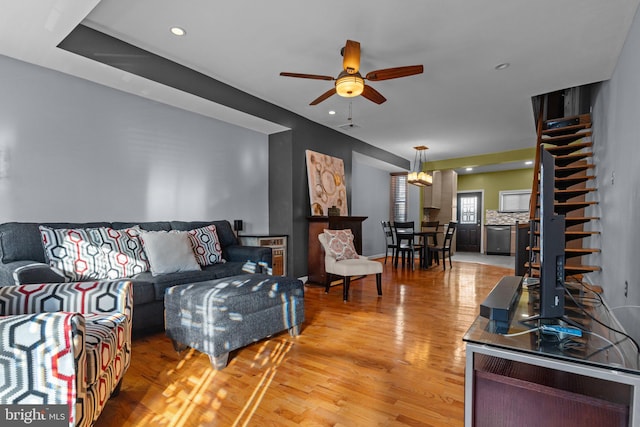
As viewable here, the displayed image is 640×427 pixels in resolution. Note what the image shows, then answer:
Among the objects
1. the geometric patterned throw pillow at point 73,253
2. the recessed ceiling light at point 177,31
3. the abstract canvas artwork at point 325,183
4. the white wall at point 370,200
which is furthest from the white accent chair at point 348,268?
the white wall at point 370,200

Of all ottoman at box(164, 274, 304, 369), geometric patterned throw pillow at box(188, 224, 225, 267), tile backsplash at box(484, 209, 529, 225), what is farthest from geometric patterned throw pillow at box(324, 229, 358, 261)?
tile backsplash at box(484, 209, 529, 225)

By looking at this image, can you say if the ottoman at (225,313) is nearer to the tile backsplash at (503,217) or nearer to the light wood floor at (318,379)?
the light wood floor at (318,379)

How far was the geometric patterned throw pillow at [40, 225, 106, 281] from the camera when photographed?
2566 mm

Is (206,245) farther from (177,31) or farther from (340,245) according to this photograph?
(177,31)

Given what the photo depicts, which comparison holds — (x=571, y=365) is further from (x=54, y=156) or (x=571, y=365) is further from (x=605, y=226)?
(x=54, y=156)

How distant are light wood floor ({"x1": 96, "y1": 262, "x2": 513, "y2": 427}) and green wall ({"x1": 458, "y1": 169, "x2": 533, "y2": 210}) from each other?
753 cm

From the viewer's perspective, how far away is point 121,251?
2879 mm

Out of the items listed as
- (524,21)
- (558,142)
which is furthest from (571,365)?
(558,142)

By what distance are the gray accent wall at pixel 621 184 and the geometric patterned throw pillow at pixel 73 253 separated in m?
3.78

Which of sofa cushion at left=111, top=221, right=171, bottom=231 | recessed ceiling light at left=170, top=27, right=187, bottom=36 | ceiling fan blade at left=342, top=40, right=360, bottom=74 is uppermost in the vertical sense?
recessed ceiling light at left=170, top=27, right=187, bottom=36

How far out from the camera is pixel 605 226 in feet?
11.2

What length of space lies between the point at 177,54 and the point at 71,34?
0.83 metres

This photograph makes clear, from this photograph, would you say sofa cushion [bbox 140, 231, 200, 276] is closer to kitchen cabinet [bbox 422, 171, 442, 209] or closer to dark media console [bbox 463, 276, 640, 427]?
dark media console [bbox 463, 276, 640, 427]
